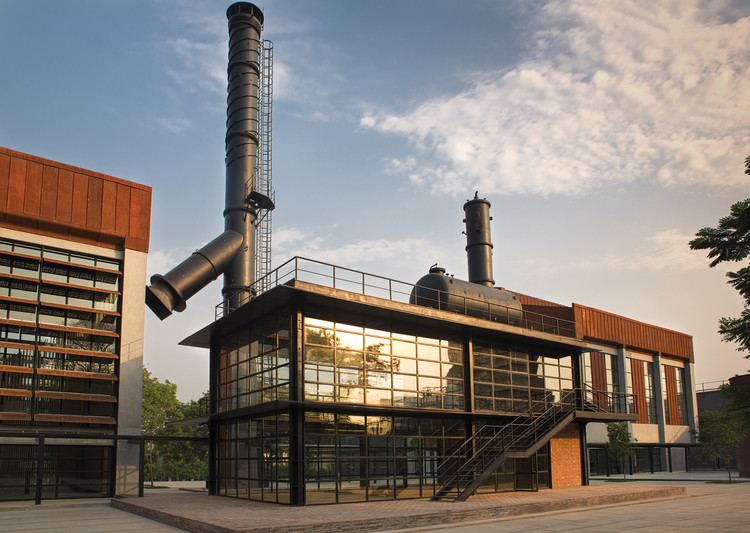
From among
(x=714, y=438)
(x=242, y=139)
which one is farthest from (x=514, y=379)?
(x=714, y=438)

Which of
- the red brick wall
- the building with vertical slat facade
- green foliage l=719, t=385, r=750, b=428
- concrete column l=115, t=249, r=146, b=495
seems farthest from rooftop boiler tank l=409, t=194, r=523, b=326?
green foliage l=719, t=385, r=750, b=428

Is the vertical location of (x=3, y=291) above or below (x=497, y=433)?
above

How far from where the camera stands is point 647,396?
5044 cm

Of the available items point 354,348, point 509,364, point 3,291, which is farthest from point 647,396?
point 3,291

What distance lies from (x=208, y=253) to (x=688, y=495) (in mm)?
24490

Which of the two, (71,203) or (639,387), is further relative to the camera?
(639,387)

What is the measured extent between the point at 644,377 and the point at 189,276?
38.8 meters

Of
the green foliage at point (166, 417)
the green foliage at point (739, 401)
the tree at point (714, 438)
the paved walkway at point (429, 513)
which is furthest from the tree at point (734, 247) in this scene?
the green foliage at point (166, 417)

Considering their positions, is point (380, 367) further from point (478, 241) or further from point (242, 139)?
point (242, 139)

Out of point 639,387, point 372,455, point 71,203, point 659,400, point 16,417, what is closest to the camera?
point 372,455

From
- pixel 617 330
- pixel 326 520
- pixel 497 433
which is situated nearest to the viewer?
pixel 326 520

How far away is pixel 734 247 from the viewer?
6.70 meters

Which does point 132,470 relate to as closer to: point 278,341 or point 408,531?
point 278,341

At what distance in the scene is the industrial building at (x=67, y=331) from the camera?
2547 centimetres
